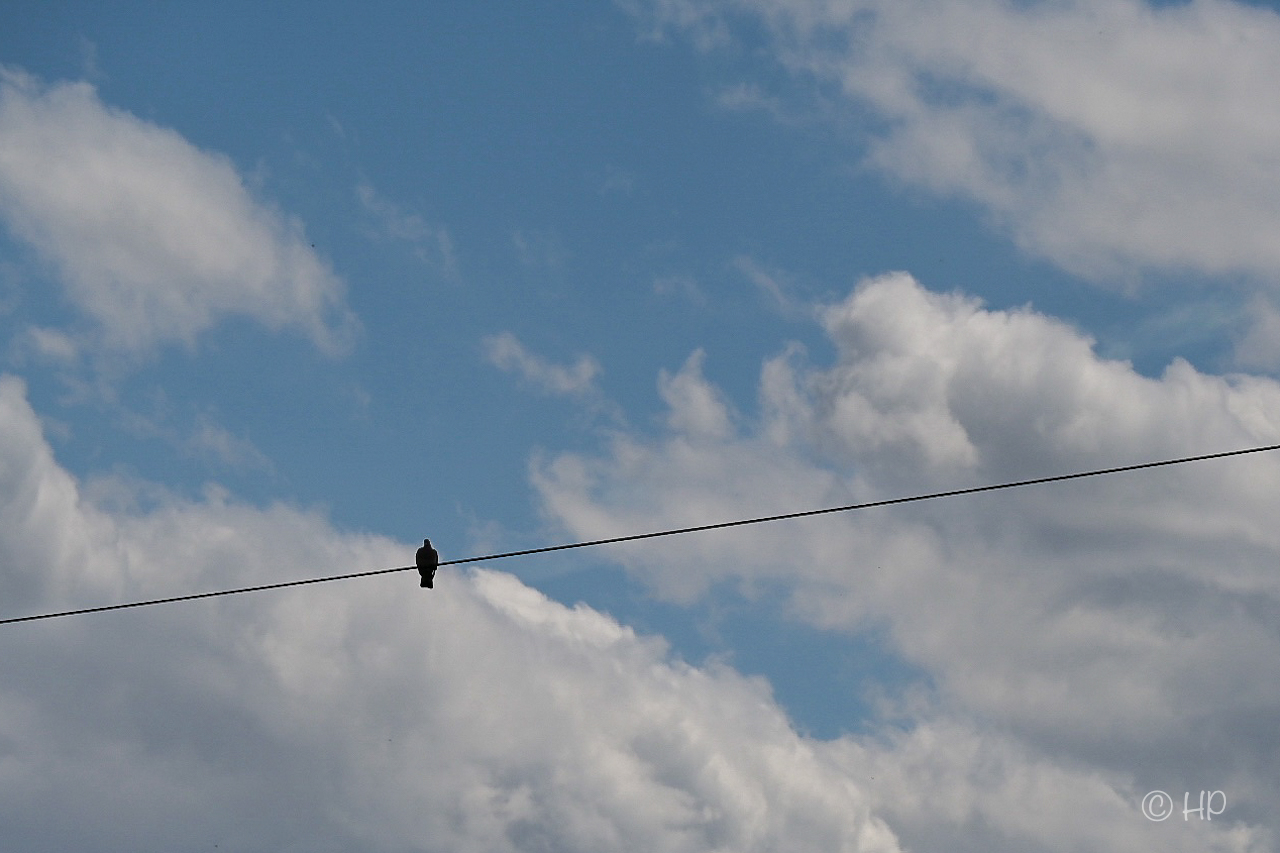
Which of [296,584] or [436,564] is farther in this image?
Answer: [436,564]

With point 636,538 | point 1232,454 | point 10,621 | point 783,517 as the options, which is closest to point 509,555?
point 636,538

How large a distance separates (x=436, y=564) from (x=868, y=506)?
10.7 metres

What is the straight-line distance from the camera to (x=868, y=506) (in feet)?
89.9

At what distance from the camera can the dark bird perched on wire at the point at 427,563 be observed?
34844 mm

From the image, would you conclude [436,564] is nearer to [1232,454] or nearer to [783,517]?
[783,517]

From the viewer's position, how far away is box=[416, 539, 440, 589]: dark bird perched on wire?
114ft

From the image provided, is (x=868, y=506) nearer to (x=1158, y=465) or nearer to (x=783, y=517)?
(x=783, y=517)

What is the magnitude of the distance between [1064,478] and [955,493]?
2.01m

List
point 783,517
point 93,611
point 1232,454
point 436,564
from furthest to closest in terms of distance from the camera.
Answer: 1. point 436,564
2. point 93,611
3. point 783,517
4. point 1232,454

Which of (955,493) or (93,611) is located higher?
(955,493)

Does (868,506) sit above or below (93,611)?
above

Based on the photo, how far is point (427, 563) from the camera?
3544 centimetres

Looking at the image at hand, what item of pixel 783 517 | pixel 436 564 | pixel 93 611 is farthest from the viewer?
pixel 436 564

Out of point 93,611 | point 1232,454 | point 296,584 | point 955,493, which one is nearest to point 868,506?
point 955,493
